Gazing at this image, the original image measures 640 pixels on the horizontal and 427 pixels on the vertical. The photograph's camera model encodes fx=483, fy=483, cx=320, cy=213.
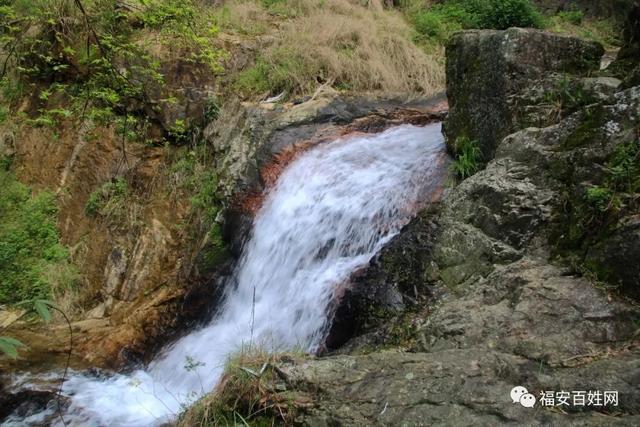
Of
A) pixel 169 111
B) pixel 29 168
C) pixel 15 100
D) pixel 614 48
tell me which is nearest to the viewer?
pixel 169 111

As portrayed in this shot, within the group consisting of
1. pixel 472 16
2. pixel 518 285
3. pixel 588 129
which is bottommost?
pixel 518 285

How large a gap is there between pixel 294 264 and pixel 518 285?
2570 mm

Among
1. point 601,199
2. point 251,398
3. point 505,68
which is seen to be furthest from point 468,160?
point 251,398

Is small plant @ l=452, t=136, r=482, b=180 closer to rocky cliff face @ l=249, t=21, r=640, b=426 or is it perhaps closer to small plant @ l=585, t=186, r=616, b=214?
rocky cliff face @ l=249, t=21, r=640, b=426

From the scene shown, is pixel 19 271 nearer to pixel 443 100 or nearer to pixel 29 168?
pixel 29 168

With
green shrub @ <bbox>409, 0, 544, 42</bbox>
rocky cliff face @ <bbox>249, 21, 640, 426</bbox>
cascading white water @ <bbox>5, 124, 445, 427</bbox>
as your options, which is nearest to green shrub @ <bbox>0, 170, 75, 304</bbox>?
cascading white water @ <bbox>5, 124, 445, 427</bbox>

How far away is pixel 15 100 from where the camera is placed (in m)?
8.94

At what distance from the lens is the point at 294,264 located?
5145 mm

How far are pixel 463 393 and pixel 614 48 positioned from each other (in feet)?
33.8

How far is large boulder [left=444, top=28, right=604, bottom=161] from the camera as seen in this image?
14.7ft

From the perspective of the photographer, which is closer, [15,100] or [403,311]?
[403,311]

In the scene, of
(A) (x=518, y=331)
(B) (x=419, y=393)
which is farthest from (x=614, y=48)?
(B) (x=419, y=393)

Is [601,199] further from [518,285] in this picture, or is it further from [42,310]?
[42,310]

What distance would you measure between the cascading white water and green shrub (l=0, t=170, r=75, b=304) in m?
2.27
